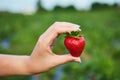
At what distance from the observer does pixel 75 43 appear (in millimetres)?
2799

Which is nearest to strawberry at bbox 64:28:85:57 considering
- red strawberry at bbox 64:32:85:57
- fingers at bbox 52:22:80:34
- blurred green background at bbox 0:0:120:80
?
red strawberry at bbox 64:32:85:57

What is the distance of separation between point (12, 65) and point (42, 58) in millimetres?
246

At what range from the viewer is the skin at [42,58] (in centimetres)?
266

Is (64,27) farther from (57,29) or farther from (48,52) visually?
(48,52)

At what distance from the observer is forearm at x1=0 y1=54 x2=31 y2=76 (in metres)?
2.90

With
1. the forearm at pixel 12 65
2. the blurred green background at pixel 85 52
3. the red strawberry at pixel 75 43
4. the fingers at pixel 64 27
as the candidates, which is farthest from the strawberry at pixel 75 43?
the blurred green background at pixel 85 52

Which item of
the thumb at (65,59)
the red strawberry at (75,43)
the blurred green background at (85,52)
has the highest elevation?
the red strawberry at (75,43)

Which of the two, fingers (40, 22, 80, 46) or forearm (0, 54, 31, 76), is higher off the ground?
fingers (40, 22, 80, 46)

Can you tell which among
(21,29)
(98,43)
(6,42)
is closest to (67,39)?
(98,43)

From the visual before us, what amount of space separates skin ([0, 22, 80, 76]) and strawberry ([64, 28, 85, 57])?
4cm

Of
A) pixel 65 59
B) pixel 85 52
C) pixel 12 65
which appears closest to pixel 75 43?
pixel 65 59

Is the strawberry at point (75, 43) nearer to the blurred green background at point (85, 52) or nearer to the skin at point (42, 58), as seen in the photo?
the skin at point (42, 58)

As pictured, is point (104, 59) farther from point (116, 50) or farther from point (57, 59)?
point (57, 59)

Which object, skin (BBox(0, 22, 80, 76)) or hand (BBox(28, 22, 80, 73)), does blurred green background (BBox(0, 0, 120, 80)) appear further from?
hand (BBox(28, 22, 80, 73))
